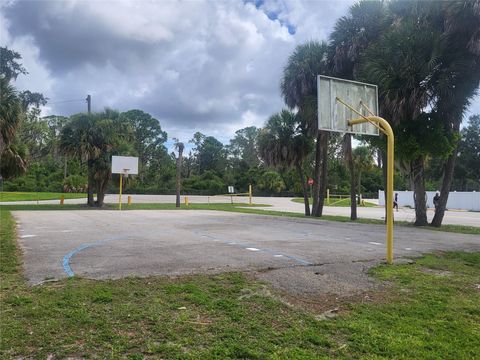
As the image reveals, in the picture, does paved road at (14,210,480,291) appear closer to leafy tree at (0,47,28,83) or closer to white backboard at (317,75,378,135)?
white backboard at (317,75,378,135)

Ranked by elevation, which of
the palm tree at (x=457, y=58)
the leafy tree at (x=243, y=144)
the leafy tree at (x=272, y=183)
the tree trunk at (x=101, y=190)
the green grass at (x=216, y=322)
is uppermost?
the leafy tree at (x=243, y=144)

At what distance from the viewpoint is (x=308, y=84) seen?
21375 millimetres

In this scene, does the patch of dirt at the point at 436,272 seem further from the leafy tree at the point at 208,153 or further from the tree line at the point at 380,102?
the leafy tree at the point at 208,153

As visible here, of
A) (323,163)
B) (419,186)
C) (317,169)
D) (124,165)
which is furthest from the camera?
(124,165)

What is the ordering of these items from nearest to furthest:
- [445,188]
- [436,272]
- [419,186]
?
1. [436,272]
2. [445,188]
3. [419,186]

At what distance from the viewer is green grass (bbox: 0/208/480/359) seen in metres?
3.60

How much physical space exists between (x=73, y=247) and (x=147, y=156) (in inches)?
2771

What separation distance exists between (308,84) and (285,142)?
4.07 meters

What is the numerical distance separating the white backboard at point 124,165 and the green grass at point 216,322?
23.4 meters

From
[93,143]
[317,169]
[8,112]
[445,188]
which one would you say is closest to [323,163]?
[317,169]

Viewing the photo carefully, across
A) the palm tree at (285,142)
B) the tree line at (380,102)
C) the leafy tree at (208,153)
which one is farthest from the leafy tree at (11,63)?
the leafy tree at (208,153)

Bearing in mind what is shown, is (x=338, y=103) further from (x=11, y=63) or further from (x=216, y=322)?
(x=11, y=63)

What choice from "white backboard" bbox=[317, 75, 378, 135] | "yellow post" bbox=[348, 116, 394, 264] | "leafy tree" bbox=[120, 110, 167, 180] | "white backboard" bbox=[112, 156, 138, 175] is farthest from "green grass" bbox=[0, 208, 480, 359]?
"leafy tree" bbox=[120, 110, 167, 180]

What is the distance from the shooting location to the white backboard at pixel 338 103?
8.56 metres
